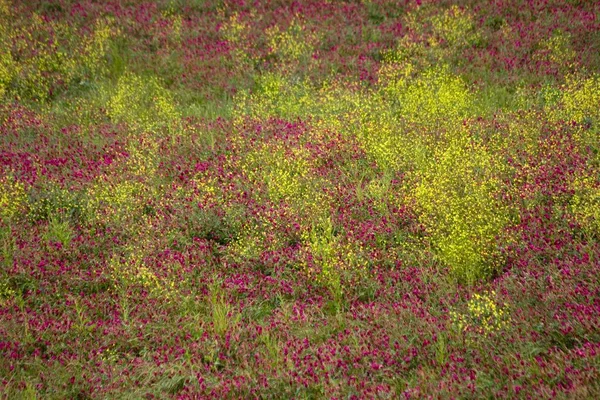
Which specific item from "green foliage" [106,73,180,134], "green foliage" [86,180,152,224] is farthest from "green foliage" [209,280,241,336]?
"green foliage" [106,73,180,134]

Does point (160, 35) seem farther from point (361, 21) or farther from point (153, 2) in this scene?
point (361, 21)

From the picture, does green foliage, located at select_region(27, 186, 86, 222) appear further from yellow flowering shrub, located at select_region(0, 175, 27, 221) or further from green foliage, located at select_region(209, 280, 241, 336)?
green foliage, located at select_region(209, 280, 241, 336)

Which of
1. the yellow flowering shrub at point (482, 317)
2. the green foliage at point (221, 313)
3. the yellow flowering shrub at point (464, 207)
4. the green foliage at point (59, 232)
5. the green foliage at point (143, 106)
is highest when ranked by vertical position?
the green foliage at point (143, 106)

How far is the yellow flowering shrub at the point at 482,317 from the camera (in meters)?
4.46

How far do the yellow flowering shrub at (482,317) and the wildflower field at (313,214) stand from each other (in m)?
0.03

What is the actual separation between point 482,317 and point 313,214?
2.41 metres

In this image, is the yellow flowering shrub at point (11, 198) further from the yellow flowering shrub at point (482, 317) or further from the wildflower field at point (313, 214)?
the yellow flowering shrub at point (482, 317)

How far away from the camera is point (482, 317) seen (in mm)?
4672

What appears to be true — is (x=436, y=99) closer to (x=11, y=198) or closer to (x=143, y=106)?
(x=143, y=106)

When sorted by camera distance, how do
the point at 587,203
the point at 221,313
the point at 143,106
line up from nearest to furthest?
1. the point at 221,313
2. the point at 587,203
3. the point at 143,106

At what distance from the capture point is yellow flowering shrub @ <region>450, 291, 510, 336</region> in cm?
446

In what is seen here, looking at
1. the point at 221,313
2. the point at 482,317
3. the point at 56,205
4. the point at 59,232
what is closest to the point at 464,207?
the point at 482,317

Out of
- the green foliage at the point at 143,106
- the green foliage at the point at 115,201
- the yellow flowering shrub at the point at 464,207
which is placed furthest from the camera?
the green foliage at the point at 143,106

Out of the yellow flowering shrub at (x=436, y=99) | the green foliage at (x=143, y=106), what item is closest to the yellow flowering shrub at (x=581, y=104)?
the yellow flowering shrub at (x=436, y=99)
